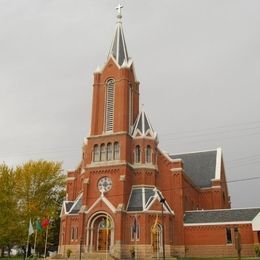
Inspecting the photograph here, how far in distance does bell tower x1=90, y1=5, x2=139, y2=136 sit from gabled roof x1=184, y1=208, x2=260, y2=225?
1467 cm

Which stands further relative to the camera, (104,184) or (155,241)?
(104,184)

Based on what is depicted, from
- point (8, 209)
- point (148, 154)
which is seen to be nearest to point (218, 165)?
point (148, 154)

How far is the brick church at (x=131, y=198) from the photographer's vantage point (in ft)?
147

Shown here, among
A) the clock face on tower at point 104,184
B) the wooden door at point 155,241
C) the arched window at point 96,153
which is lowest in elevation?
the wooden door at point 155,241

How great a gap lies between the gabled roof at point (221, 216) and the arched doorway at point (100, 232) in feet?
33.2

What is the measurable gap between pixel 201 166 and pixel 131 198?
19.2 meters

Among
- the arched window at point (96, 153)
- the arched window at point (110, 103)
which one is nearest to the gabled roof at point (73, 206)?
the arched window at point (96, 153)

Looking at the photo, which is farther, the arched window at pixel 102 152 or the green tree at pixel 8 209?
the green tree at pixel 8 209

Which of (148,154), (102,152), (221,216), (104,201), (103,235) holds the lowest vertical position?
(103,235)

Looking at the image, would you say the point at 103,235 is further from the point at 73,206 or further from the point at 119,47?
the point at 119,47

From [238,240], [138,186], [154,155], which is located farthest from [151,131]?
[238,240]

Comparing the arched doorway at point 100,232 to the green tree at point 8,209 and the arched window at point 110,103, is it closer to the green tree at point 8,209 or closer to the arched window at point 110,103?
the arched window at point 110,103

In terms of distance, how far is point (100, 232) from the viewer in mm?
46562

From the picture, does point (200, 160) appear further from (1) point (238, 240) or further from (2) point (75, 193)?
(1) point (238, 240)
